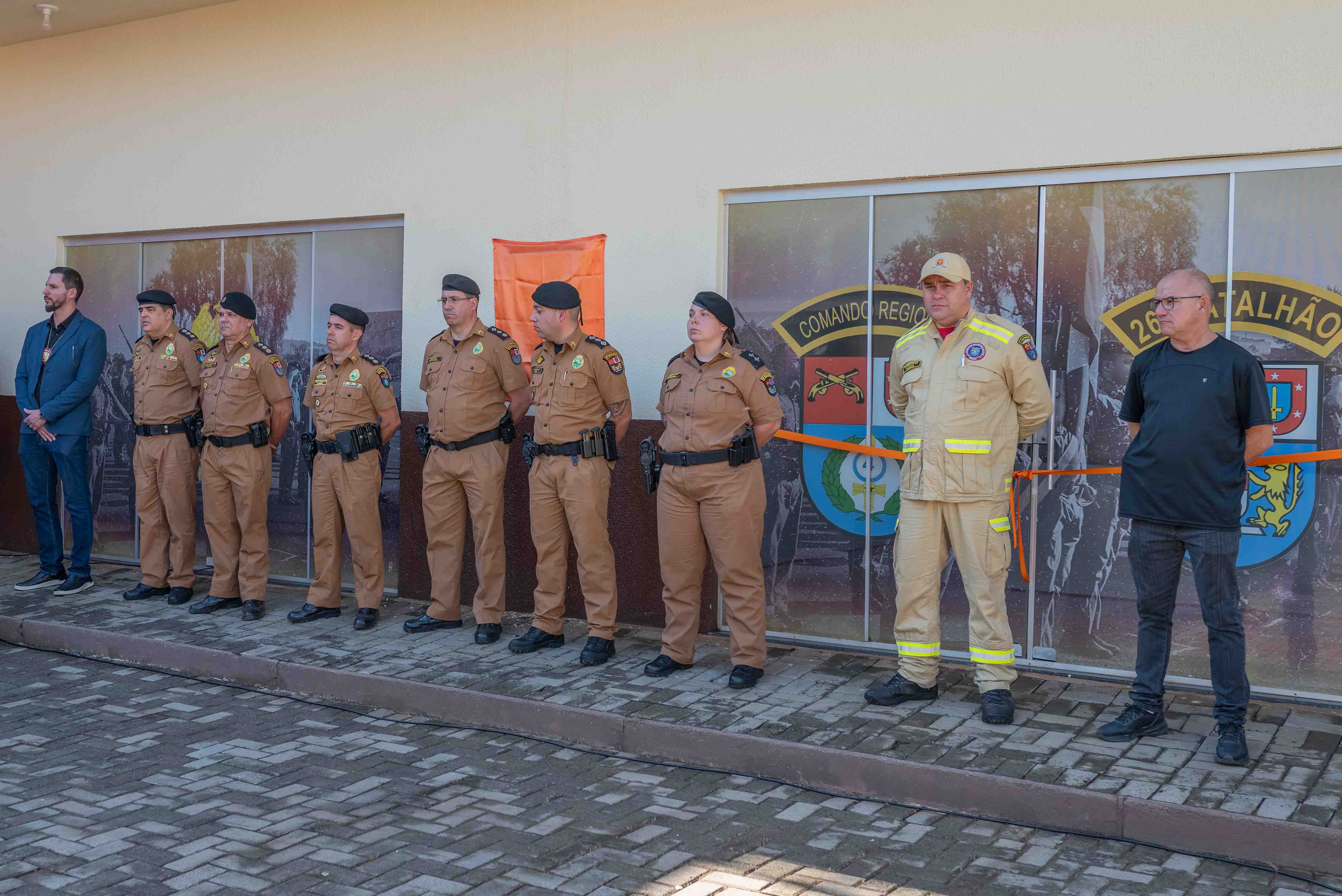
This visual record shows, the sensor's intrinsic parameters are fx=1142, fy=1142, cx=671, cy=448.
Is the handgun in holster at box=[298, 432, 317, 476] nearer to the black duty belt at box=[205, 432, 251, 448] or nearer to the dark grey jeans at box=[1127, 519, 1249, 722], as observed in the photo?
the black duty belt at box=[205, 432, 251, 448]

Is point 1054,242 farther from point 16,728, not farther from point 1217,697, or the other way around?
point 16,728

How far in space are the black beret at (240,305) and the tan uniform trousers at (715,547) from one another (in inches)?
137

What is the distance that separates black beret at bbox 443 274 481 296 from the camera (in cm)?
725

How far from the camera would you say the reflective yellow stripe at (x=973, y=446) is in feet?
18.4

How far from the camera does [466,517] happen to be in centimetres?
755

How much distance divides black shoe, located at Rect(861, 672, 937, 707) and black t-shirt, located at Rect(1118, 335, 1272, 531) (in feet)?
4.71

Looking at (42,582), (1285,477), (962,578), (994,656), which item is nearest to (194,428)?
(42,582)

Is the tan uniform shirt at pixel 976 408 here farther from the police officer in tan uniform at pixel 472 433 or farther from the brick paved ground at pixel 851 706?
the police officer in tan uniform at pixel 472 433

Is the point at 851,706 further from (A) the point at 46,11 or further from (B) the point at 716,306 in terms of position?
(A) the point at 46,11

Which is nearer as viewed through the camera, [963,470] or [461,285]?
[963,470]

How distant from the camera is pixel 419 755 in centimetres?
543

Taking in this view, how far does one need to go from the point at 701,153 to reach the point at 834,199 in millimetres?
916

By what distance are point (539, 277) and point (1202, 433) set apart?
4.41 meters

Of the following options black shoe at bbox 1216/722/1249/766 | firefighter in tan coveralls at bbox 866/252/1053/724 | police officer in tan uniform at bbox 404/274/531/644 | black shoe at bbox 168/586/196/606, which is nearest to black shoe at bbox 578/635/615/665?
police officer in tan uniform at bbox 404/274/531/644
